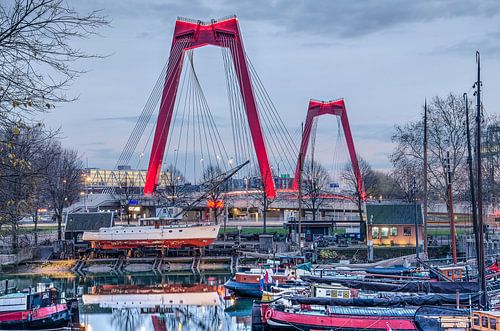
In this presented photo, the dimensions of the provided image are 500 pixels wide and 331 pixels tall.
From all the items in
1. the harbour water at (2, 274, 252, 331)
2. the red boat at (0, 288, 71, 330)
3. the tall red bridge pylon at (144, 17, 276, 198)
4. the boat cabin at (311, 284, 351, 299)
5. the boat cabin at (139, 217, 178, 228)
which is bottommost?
the harbour water at (2, 274, 252, 331)

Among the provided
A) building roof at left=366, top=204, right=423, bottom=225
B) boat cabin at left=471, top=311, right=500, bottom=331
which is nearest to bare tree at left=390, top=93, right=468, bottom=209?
building roof at left=366, top=204, right=423, bottom=225

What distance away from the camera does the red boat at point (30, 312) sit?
22984 millimetres

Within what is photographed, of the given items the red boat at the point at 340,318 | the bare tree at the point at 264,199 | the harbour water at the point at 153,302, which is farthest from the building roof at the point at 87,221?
the red boat at the point at 340,318

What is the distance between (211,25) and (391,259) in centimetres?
2740

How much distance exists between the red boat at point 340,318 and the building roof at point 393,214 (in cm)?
2540

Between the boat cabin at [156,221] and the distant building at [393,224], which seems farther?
the boat cabin at [156,221]

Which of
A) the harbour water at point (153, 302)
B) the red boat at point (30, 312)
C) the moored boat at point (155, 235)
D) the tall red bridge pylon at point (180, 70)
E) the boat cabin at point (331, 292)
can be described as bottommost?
the harbour water at point (153, 302)

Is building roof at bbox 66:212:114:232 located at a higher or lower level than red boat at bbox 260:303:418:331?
higher

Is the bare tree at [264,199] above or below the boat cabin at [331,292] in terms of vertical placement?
above

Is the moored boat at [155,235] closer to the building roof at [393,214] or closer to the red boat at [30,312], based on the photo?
the building roof at [393,214]

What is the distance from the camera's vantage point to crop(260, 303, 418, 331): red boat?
20.4 meters

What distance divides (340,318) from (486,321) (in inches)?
221

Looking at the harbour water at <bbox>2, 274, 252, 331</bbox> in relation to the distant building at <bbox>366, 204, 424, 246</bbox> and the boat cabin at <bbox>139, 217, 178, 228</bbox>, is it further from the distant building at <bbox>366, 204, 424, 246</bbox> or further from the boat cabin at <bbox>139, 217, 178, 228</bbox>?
the distant building at <bbox>366, 204, 424, 246</bbox>

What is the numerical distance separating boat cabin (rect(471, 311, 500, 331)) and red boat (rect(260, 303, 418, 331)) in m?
3.00
